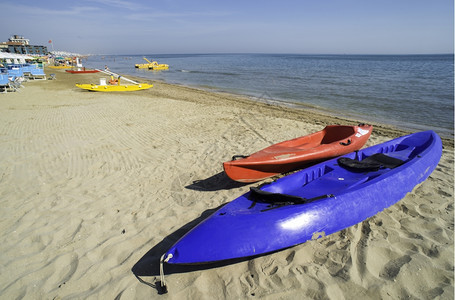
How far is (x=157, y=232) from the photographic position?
3189 mm

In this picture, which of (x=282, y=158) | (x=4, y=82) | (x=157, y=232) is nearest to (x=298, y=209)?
(x=282, y=158)

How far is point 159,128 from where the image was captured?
7883mm

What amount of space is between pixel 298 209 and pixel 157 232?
1820 millimetres

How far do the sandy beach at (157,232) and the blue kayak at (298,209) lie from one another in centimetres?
28

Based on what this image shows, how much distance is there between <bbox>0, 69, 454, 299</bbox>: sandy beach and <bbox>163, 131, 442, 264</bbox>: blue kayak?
0.93 feet

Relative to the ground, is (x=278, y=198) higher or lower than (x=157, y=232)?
higher

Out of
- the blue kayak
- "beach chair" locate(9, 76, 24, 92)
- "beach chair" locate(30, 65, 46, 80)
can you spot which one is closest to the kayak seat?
the blue kayak

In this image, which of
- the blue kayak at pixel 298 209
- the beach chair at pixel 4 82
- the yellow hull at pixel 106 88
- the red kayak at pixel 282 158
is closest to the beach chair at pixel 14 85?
the beach chair at pixel 4 82

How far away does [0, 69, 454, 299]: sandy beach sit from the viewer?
95.2 inches

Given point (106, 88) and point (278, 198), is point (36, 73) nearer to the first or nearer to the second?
point (106, 88)

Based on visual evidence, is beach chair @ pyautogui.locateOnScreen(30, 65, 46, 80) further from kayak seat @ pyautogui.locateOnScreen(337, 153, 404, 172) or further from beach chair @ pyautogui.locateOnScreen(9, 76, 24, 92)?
kayak seat @ pyautogui.locateOnScreen(337, 153, 404, 172)

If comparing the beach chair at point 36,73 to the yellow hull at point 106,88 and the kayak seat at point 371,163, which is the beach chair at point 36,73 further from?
the kayak seat at point 371,163

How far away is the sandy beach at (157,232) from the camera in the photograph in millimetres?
2418

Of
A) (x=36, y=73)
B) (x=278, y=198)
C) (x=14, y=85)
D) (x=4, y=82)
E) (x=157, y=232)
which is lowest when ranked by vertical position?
(x=157, y=232)
